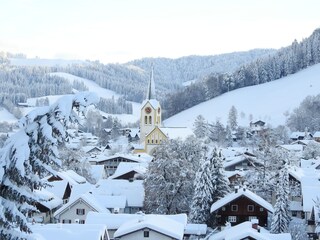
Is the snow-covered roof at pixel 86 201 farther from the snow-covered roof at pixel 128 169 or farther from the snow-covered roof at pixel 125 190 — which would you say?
the snow-covered roof at pixel 128 169

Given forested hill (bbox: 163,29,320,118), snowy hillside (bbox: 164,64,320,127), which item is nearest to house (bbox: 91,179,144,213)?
snowy hillside (bbox: 164,64,320,127)

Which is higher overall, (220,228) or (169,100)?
(169,100)

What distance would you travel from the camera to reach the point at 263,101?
143 m

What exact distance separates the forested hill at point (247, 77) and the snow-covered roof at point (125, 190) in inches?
4361

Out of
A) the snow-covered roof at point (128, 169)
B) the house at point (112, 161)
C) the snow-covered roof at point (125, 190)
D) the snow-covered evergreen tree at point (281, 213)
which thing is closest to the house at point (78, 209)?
the snow-covered roof at point (125, 190)

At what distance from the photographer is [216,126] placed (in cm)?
A: 11512

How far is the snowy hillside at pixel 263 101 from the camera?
133875 mm

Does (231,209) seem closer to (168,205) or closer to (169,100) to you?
(168,205)

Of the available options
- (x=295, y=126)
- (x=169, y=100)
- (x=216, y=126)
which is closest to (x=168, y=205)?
(x=216, y=126)

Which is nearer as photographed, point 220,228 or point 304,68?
point 220,228

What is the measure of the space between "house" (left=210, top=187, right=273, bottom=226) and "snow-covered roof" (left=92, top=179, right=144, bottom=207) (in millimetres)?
7820

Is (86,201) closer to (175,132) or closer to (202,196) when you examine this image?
(202,196)

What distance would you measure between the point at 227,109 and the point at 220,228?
106361 millimetres

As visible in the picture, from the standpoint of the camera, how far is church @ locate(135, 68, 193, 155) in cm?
7866
